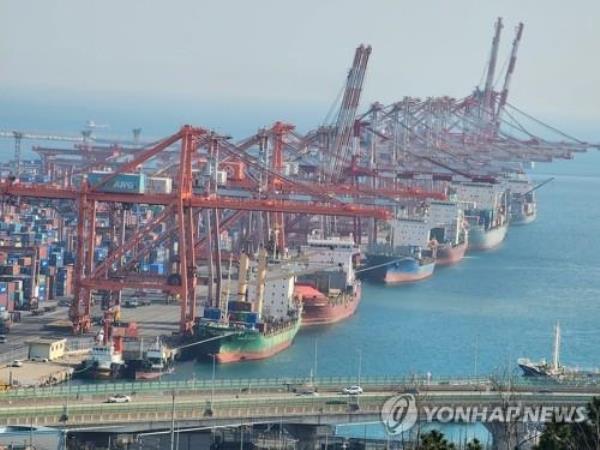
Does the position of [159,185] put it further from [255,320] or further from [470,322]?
[470,322]

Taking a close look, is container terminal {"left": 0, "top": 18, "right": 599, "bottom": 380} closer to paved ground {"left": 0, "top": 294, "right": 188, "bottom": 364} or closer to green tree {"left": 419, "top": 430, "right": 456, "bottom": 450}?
paved ground {"left": 0, "top": 294, "right": 188, "bottom": 364}

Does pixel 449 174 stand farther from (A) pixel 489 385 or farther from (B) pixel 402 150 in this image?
(A) pixel 489 385

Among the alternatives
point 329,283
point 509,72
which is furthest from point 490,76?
point 329,283

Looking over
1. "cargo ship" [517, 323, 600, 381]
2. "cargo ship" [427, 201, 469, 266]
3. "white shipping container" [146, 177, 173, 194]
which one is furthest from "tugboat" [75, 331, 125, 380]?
"cargo ship" [427, 201, 469, 266]

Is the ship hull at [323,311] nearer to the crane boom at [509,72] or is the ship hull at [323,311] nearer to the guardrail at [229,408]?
the guardrail at [229,408]

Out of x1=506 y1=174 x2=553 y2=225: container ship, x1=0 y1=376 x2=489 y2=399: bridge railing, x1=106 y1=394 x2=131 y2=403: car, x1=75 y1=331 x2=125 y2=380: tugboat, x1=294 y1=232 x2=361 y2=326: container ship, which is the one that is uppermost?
x1=506 y1=174 x2=553 y2=225: container ship

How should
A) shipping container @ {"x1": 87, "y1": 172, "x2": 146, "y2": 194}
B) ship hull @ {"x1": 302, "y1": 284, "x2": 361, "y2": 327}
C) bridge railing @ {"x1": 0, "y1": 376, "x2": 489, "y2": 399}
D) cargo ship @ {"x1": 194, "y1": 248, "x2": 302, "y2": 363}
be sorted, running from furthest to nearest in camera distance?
ship hull @ {"x1": 302, "y1": 284, "x2": 361, "y2": 327}, shipping container @ {"x1": 87, "y1": 172, "x2": 146, "y2": 194}, cargo ship @ {"x1": 194, "y1": 248, "x2": 302, "y2": 363}, bridge railing @ {"x1": 0, "y1": 376, "x2": 489, "y2": 399}

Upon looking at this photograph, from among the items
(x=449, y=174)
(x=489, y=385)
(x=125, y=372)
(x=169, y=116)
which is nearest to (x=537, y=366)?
(x=489, y=385)
